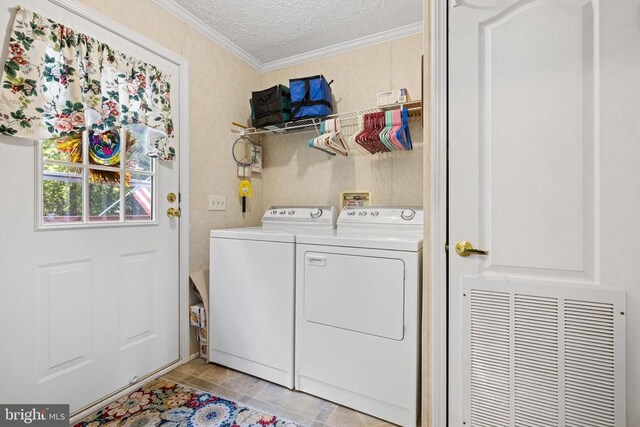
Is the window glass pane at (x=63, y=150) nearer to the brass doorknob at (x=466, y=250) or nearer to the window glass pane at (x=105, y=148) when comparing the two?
the window glass pane at (x=105, y=148)

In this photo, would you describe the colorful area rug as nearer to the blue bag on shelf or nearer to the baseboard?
the baseboard

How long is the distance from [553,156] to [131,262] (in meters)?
2.24

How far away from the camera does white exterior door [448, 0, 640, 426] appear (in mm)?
1023

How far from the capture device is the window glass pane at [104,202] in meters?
1.60

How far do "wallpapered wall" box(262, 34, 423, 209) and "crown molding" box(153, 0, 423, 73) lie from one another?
0.04m

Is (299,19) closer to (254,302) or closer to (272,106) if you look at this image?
(272,106)

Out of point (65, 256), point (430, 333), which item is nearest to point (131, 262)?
point (65, 256)

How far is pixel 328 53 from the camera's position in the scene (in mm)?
2520

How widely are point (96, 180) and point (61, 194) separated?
7.3 inches

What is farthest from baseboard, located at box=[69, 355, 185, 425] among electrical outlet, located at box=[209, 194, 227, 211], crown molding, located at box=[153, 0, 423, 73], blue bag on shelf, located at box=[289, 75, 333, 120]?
crown molding, located at box=[153, 0, 423, 73]

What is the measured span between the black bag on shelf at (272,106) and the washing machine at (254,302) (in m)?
0.97

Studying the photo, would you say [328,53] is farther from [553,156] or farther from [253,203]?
[553,156]

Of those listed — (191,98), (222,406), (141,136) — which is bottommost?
(222,406)

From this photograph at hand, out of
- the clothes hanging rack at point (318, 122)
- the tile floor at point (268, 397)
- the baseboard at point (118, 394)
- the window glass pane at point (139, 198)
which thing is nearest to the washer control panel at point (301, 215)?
the clothes hanging rack at point (318, 122)
